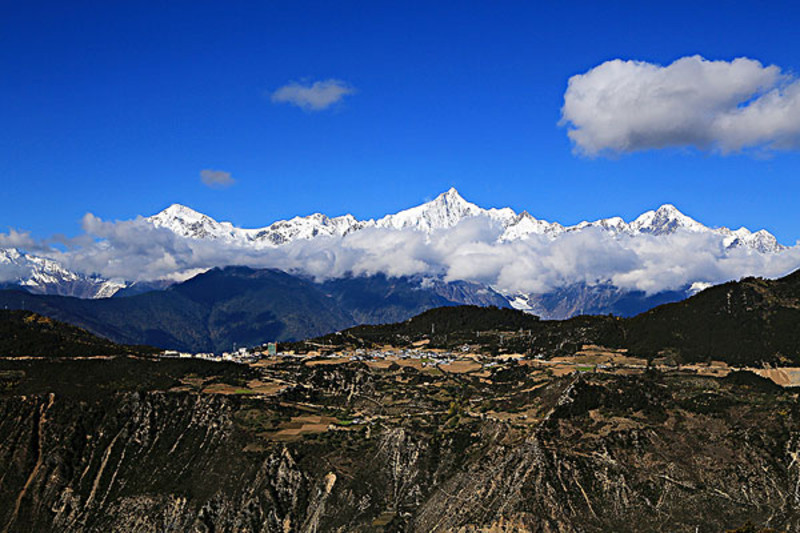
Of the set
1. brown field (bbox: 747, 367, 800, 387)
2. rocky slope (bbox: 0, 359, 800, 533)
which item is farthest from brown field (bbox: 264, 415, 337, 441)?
brown field (bbox: 747, 367, 800, 387)

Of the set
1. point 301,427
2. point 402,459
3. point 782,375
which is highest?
point 782,375

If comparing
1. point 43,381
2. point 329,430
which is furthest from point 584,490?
point 43,381

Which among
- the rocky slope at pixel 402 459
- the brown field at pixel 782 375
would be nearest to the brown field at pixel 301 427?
the rocky slope at pixel 402 459

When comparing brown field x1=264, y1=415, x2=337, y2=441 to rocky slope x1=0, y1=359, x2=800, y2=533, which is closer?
rocky slope x1=0, y1=359, x2=800, y2=533

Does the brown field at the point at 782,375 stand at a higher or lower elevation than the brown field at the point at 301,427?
higher

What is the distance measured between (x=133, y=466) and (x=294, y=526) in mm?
39500

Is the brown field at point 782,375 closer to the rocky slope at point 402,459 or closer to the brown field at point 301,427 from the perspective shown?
the rocky slope at point 402,459

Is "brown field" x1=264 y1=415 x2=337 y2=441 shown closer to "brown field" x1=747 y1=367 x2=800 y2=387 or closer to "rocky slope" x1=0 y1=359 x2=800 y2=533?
"rocky slope" x1=0 y1=359 x2=800 y2=533

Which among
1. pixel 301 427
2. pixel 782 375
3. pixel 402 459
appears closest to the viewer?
pixel 402 459

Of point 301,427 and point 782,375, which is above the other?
point 782,375

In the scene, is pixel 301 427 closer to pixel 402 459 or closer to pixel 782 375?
pixel 402 459

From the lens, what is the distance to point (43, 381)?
16162 centimetres

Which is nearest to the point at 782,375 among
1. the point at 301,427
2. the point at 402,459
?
the point at 402,459

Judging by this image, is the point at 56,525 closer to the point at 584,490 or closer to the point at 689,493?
the point at 584,490
